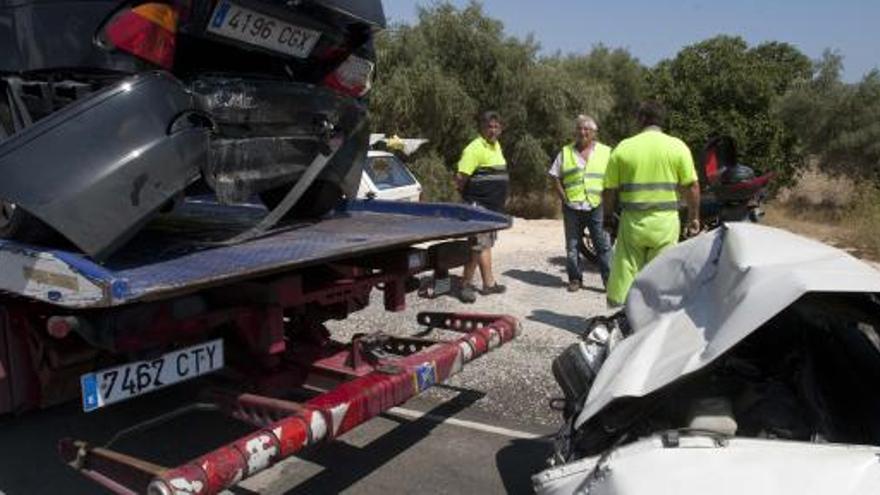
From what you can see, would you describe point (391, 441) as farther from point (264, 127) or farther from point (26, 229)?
point (26, 229)

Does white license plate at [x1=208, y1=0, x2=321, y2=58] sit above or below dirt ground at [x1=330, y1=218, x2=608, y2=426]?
above

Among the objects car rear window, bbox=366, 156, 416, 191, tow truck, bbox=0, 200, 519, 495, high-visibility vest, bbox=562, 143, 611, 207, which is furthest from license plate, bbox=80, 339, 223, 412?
car rear window, bbox=366, 156, 416, 191

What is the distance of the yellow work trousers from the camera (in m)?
6.30

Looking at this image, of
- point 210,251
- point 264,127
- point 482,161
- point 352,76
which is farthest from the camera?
point 482,161

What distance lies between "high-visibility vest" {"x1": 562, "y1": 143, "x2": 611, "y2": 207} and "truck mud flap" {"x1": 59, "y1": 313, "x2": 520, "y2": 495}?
4.28m

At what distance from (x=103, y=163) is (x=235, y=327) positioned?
38.8 inches

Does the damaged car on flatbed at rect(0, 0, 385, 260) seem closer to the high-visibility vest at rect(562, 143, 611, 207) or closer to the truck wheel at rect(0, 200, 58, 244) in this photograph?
the truck wheel at rect(0, 200, 58, 244)

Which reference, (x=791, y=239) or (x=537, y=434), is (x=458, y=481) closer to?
(x=537, y=434)

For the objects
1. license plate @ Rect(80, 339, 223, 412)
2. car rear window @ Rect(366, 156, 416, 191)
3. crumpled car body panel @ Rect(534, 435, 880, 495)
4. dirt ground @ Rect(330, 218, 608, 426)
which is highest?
car rear window @ Rect(366, 156, 416, 191)

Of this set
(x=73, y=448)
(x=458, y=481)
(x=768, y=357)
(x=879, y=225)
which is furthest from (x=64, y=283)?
(x=879, y=225)

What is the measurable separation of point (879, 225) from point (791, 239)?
1049 cm

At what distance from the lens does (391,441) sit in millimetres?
4828

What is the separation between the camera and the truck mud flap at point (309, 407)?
2992 millimetres

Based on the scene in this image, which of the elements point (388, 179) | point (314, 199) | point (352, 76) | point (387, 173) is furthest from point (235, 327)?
point (387, 173)
